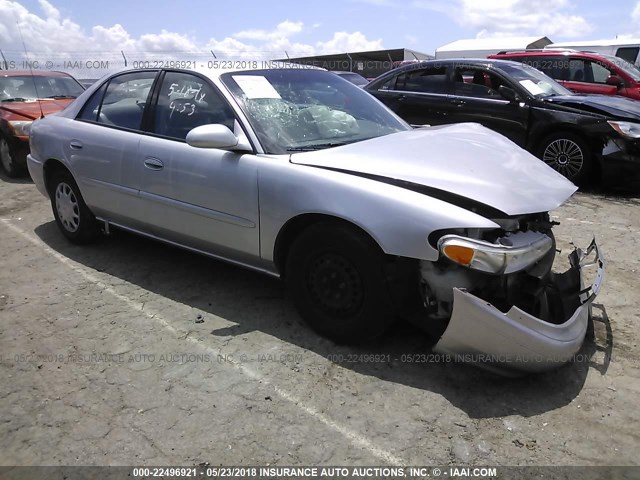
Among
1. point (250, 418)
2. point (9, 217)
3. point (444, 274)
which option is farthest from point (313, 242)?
point (9, 217)

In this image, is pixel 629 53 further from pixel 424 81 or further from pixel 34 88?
pixel 34 88

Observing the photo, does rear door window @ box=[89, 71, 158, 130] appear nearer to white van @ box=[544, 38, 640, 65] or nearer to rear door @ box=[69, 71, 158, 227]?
rear door @ box=[69, 71, 158, 227]

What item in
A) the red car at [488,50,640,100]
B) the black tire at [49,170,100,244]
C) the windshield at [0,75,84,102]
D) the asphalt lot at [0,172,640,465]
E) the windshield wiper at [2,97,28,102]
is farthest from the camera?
the red car at [488,50,640,100]

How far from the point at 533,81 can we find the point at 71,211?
594 centimetres

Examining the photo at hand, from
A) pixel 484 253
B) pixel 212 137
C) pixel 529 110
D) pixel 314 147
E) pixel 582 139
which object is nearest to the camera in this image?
pixel 484 253

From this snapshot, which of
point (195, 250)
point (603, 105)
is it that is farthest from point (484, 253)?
point (603, 105)

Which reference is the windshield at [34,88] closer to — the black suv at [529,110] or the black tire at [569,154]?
the black suv at [529,110]

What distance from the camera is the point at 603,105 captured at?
6.21m

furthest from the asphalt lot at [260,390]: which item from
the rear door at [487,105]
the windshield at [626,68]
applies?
the windshield at [626,68]

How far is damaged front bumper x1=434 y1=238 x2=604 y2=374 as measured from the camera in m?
2.30

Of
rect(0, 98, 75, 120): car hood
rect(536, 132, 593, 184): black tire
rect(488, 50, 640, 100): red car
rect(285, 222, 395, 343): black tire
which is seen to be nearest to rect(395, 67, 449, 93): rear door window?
rect(536, 132, 593, 184): black tire

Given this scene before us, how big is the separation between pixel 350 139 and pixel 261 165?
619 mm

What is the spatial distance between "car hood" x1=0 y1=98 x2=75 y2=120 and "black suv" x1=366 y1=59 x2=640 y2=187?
4.89 meters

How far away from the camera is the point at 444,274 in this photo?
247 centimetres
